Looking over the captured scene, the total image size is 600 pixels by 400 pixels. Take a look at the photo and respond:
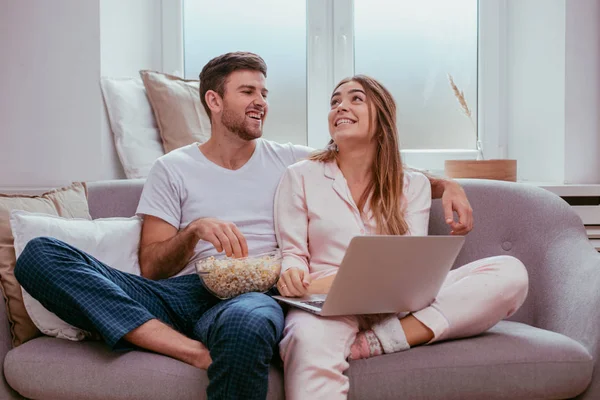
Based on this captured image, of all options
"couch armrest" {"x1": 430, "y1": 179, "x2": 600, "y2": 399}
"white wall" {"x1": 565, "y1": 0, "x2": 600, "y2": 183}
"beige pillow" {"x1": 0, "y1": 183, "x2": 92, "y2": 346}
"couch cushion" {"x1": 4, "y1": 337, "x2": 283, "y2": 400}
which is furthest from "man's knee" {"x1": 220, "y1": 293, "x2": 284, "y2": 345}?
"white wall" {"x1": 565, "y1": 0, "x2": 600, "y2": 183}

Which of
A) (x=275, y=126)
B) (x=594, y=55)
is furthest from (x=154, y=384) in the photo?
(x=594, y=55)

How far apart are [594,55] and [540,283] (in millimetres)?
1027

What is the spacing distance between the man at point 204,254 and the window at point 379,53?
85 cm

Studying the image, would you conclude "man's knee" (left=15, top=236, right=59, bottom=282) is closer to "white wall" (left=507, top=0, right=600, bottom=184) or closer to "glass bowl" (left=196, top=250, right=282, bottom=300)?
"glass bowl" (left=196, top=250, right=282, bottom=300)

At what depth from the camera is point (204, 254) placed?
210 centimetres

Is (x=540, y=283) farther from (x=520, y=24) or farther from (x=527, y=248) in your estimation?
(x=520, y=24)

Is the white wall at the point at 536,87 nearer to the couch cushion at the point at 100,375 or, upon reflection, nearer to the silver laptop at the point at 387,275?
the silver laptop at the point at 387,275

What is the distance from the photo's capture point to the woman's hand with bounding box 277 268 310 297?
5.80 ft

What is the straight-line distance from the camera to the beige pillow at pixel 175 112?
2.67m

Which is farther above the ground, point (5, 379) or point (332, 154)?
point (332, 154)

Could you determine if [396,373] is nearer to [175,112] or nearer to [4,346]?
[4,346]

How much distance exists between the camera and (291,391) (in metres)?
1.55

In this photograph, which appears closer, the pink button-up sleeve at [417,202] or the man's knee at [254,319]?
the man's knee at [254,319]

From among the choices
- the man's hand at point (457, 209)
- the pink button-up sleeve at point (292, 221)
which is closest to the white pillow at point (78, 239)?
the pink button-up sleeve at point (292, 221)
